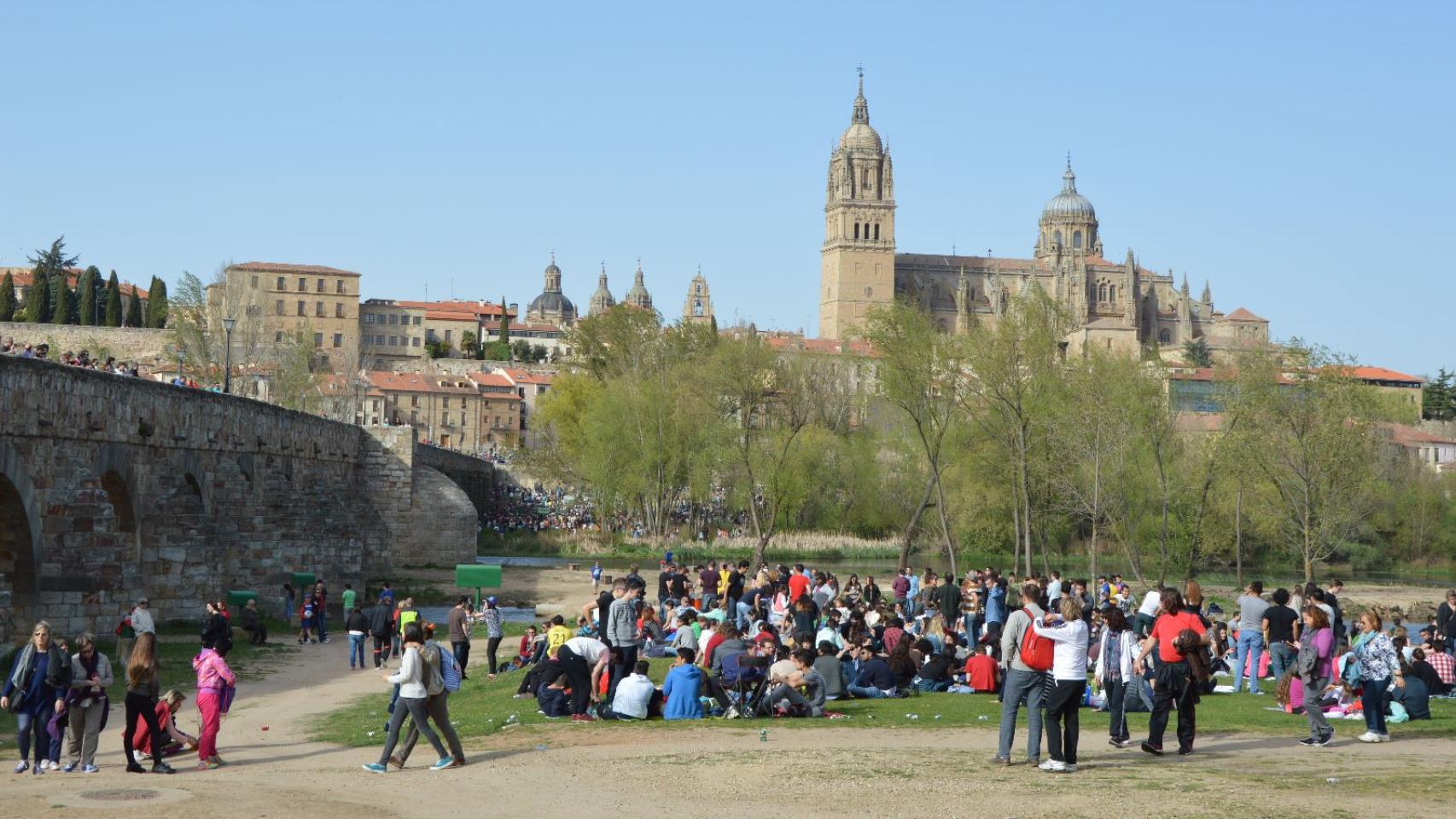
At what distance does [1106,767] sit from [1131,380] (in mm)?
47376

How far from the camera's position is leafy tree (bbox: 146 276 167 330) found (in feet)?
425

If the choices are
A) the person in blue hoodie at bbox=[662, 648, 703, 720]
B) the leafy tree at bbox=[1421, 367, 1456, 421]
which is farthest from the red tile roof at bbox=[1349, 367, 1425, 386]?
the person in blue hoodie at bbox=[662, 648, 703, 720]

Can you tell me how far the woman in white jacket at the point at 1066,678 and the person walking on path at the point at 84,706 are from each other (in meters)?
8.29

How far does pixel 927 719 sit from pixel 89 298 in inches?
4740

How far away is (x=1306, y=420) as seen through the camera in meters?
47.9

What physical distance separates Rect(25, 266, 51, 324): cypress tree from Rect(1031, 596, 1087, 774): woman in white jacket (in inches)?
4717

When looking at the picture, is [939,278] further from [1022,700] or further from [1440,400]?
[1022,700]

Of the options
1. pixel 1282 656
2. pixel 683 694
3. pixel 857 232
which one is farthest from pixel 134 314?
pixel 1282 656

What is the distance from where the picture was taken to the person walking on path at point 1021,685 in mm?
14023

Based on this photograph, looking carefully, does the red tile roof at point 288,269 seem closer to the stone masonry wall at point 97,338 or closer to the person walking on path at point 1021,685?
the stone masonry wall at point 97,338

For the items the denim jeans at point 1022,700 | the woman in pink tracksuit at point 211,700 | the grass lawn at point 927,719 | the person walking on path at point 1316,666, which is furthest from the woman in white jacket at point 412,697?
the person walking on path at point 1316,666

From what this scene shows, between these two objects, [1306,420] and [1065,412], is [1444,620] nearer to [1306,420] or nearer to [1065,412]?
[1306,420]

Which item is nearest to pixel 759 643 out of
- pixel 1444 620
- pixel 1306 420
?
pixel 1444 620

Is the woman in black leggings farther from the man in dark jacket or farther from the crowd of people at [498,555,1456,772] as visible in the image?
the man in dark jacket
